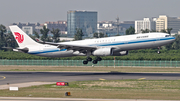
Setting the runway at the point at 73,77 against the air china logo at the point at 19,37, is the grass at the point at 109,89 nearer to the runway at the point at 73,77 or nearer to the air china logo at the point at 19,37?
the runway at the point at 73,77

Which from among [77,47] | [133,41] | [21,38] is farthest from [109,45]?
[21,38]

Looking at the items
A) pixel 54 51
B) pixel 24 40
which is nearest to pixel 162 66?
pixel 54 51

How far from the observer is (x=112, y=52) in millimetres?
58031

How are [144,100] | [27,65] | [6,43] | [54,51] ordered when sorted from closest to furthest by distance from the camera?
[144,100]
[54,51]
[27,65]
[6,43]

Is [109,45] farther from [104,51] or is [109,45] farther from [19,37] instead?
[19,37]

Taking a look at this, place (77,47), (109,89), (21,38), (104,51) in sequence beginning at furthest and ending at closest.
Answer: (21,38), (77,47), (104,51), (109,89)

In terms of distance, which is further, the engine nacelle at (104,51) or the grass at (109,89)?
the engine nacelle at (104,51)

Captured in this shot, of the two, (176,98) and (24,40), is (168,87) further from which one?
(24,40)

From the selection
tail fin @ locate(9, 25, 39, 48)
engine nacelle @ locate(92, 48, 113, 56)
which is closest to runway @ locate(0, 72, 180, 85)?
engine nacelle @ locate(92, 48, 113, 56)

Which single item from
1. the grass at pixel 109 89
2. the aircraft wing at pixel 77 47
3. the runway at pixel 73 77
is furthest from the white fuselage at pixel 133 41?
the grass at pixel 109 89

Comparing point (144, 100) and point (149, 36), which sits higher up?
point (149, 36)

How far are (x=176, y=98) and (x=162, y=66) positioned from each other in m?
51.9

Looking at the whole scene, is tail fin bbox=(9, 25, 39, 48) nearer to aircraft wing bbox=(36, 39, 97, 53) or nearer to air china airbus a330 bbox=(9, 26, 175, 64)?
air china airbus a330 bbox=(9, 26, 175, 64)

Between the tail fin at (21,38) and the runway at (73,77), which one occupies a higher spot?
the tail fin at (21,38)
